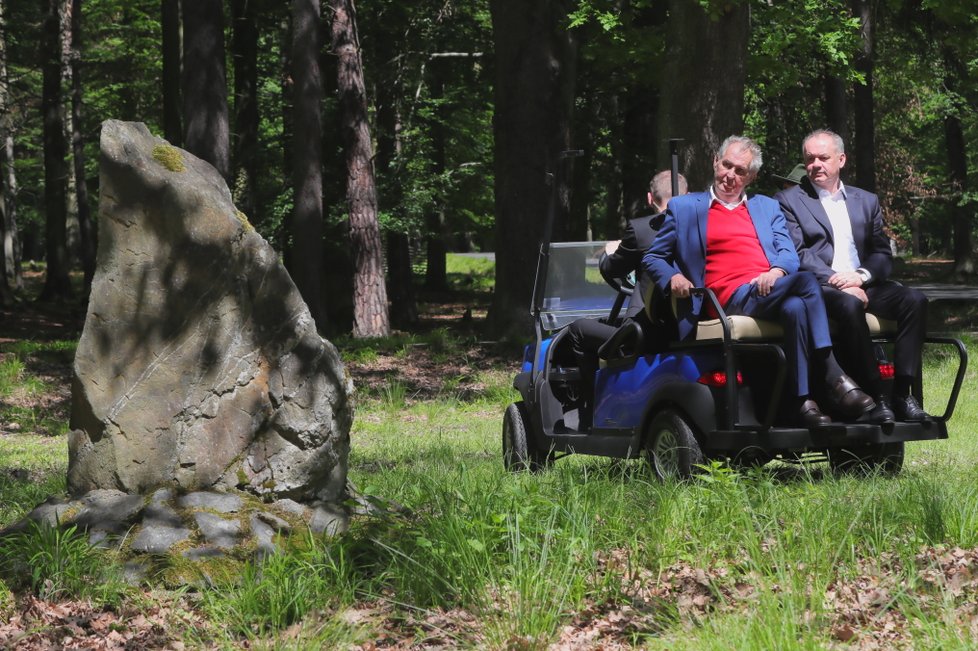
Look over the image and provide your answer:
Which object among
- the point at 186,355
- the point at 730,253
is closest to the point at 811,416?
the point at 730,253

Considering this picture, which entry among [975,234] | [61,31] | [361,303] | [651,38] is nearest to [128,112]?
[61,31]

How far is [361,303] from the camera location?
21.6m

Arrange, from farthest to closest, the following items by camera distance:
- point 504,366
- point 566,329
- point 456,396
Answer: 1. point 504,366
2. point 456,396
3. point 566,329

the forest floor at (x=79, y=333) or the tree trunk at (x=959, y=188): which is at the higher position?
the tree trunk at (x=959, y=188)

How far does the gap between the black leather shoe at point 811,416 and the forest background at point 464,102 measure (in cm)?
713

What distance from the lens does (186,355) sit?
605 centimetres

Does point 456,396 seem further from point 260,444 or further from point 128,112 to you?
point 128,112

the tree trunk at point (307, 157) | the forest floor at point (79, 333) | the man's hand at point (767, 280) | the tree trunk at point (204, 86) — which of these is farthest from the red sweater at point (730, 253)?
the tree trunk at point (307, 157)

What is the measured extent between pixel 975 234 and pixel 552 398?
2573 inches

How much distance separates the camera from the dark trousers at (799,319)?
6.88 m

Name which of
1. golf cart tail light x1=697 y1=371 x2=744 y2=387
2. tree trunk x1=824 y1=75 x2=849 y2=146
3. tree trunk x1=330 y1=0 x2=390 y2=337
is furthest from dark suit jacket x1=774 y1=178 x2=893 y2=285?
tree trunk x1=824 y1=75 x2=849 y2=146

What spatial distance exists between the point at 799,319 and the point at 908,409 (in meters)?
0.98

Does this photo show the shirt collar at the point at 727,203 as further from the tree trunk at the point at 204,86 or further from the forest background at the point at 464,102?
the tree trunk at the point at 204,86

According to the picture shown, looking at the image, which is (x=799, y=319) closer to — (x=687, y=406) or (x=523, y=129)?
(x=687, y=406)
